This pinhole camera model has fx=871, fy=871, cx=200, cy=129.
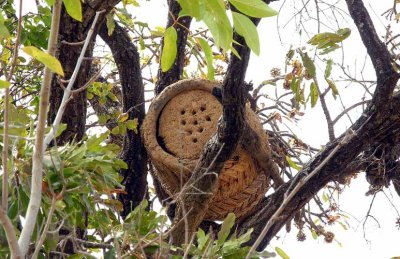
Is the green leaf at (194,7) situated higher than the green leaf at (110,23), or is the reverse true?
the green leaf at (110,23)

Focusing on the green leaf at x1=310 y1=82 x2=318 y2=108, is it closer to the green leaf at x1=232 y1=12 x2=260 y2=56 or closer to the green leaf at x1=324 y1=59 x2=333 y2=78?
the green leaf at x1=324 y1=59 x2=333 y2=78

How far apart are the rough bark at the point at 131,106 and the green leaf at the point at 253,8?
185 cm

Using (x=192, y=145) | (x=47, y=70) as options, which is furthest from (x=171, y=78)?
(x=47, y=70)

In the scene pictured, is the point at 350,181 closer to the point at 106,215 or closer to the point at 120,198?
the point at 120,198

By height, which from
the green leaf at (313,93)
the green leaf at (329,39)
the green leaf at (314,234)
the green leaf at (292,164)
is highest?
the green leaf at (329,39)

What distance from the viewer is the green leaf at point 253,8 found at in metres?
1.35

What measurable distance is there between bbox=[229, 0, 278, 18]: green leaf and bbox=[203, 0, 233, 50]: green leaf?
0.03 meters

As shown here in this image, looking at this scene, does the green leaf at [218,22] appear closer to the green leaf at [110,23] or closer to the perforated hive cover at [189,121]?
the perforated hive cover at [189,121]

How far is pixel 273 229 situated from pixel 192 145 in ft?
1.28

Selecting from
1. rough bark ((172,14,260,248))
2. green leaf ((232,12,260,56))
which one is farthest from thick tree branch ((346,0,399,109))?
green leaf ((232,12,260,56))

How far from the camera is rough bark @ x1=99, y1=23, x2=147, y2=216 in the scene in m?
3.20

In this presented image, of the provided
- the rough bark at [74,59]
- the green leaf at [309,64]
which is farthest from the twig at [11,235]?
Answer: the green leaf at [309,64]

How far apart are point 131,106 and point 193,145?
0.43m

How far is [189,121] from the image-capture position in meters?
2.98
